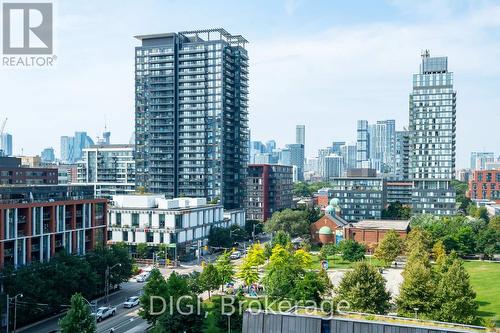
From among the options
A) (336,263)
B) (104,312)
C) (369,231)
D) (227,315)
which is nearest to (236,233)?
(336,263)

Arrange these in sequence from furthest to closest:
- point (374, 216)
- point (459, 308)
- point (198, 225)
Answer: point (374, 216) < point (198, 225) < point (459, 308)

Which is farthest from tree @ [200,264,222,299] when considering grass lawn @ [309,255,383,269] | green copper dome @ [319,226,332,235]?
green copper dome @ [319,226,332,235]

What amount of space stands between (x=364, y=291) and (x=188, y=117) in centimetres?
10052

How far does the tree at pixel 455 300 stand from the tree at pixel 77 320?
35.6 m

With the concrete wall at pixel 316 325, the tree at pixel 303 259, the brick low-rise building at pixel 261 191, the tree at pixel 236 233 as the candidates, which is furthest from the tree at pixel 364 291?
the brick low-rise building at pixel 261 191

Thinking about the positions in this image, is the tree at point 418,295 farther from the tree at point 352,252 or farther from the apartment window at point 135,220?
the apartment window at point 135,220

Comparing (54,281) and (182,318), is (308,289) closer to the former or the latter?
(182,318)

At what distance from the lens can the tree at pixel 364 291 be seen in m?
54.3

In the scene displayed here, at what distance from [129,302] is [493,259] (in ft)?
270

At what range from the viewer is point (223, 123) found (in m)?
144

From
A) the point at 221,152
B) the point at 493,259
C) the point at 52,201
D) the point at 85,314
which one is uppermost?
the point at 221,152

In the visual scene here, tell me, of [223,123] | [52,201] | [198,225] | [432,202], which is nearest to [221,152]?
[223,123]

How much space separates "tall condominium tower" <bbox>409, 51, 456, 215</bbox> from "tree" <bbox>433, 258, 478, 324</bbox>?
102 meters

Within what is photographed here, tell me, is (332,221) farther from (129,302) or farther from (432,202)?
(129,302)
